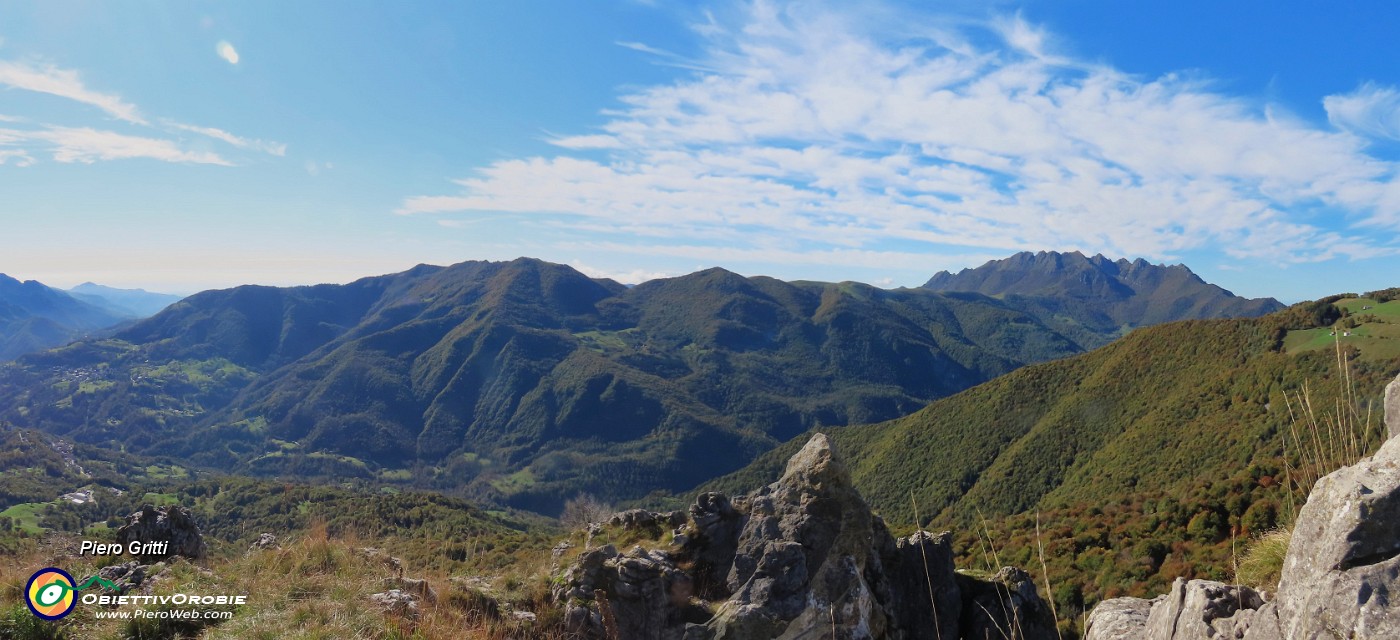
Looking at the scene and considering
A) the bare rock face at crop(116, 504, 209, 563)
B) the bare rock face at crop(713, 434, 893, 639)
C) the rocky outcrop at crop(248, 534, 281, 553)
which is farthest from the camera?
the bare rock face at crop(116, 504, 209, 563)

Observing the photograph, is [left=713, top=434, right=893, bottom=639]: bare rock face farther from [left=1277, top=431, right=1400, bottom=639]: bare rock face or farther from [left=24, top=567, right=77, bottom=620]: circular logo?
[left=24, top=567, right=77, bottom=620]: circular logo

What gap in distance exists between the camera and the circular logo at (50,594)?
784 centimetres

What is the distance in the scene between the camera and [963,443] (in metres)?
112

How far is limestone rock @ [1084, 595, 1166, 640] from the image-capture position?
7.75 m

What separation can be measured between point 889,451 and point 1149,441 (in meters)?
50.7

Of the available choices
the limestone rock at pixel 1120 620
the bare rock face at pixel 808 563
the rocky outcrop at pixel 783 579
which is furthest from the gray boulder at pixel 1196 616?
the bare rock face at pixel 808 563

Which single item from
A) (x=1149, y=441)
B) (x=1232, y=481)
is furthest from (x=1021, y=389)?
(x=1232, y=481)

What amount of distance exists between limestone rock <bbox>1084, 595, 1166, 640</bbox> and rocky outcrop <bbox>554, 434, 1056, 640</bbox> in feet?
5.56

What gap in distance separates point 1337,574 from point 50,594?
1419cm

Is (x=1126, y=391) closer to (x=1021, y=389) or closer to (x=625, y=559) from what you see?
(x=1021, y=389)

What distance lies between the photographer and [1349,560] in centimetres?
483

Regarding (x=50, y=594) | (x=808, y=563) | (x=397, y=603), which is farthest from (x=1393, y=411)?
(x=50, y=594)

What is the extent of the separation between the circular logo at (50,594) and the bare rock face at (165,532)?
478 cm

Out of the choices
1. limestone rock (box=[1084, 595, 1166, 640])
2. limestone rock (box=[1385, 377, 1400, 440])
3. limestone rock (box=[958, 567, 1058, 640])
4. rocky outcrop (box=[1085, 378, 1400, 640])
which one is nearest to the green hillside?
limestone rock (box=[1385, 377, 1400, 440])
